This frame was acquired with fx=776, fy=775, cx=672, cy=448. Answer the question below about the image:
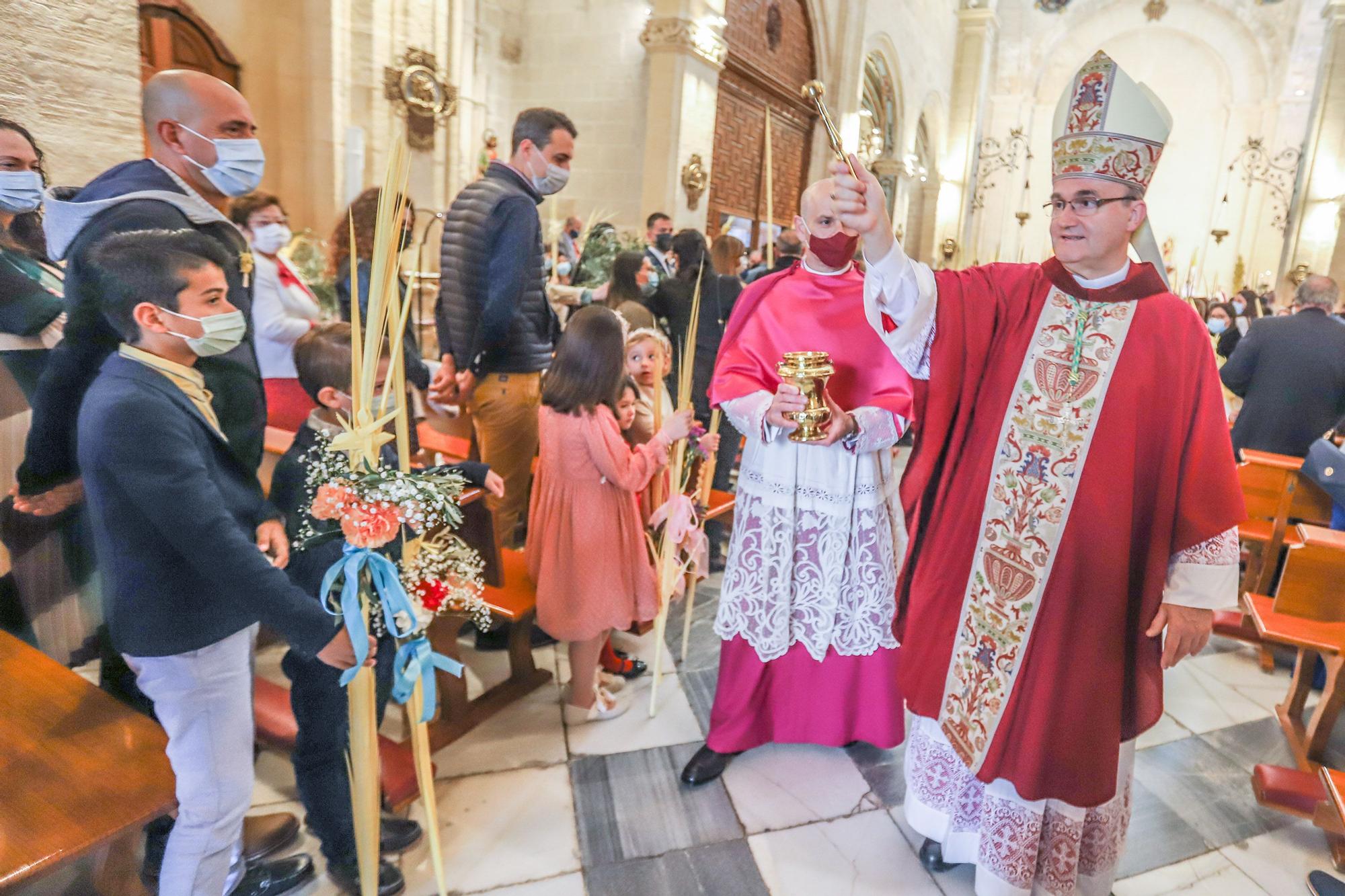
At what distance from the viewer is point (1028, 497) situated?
5.92 feet

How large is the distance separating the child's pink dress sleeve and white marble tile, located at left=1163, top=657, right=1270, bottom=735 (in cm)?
227

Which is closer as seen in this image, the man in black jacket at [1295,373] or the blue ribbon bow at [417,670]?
the blue ribbon bow at [417,670]

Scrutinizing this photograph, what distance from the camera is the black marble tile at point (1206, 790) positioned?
2.41 meters

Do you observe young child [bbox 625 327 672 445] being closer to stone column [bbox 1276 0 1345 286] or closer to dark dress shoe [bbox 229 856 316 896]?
dark dress shoe [bbox 229 856 316 896]

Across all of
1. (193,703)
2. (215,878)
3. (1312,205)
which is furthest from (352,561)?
(1312,205)

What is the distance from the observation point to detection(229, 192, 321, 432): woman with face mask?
3.20 m

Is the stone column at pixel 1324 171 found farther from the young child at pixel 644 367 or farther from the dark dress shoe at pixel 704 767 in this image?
the dark dress shoe at pixel 704 767

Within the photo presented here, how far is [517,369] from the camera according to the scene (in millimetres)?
3170

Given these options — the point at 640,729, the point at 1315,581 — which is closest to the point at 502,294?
the point at 640,729

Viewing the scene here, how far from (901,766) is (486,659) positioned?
63.3 inches

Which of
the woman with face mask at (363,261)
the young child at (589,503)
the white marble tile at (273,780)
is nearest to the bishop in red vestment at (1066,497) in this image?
the young child at (589,503)

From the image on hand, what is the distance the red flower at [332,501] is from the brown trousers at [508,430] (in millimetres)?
1778

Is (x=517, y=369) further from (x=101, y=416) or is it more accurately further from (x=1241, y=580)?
(x=1241, y=580)

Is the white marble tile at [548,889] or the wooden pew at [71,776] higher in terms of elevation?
the wooden pew at [71,776]
